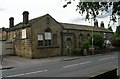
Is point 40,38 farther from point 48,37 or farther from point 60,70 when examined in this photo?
point 60,70

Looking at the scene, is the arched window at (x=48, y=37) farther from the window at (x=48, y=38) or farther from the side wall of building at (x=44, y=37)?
the side wall of building at (x=44, y=37)

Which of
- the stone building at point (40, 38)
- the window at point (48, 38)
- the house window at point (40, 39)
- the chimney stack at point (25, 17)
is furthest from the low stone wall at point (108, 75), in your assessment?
the chimney stack at point (25, 17)

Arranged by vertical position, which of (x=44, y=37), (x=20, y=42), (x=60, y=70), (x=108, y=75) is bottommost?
(x=60, y=70)

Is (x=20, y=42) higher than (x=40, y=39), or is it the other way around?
(x=40, y=39)

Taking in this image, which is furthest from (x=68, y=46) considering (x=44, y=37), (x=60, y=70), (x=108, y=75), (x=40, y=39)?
(x=108, y=75)

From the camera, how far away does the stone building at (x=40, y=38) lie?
111 ft

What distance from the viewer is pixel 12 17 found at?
41906 mm

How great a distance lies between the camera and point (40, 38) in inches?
1382

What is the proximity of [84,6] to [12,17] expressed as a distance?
32.9 meters

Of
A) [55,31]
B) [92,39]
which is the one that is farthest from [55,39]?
[92,39]

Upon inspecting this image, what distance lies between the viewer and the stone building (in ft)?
111

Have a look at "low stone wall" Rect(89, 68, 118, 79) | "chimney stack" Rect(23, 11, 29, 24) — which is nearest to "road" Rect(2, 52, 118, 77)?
"low stone wall" Rect(89, 68, 118, 79)

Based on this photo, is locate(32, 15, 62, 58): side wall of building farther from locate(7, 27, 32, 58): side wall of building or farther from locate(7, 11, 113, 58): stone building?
locate(7, 27, 32, 58): side wall of building

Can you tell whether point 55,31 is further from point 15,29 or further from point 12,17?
point 12,17
